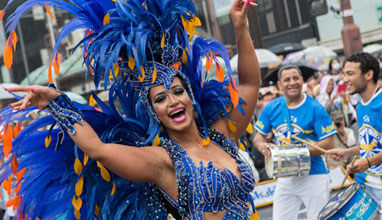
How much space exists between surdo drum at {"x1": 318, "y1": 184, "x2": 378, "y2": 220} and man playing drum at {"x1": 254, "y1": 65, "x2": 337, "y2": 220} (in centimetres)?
124

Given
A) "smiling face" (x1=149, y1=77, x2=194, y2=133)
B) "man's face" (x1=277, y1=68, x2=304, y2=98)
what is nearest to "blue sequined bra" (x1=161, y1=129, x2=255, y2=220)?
"smiling face" (x1=149, y1=77, x2=194, y2=133)

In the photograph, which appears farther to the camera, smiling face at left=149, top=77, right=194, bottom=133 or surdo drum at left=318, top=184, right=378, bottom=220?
surdo drum at left=318, top=184, right=378, bottom=220

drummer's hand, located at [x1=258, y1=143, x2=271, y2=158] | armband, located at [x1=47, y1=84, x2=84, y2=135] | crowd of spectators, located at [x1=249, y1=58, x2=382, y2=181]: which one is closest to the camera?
armband, located at [x1=47, y1=84, x2=84, y2=135]

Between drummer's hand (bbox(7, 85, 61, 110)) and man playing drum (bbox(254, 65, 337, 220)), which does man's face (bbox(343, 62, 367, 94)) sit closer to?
man playing drum (bbox(254, 65, 337, 220))

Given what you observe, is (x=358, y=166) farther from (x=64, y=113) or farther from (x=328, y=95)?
(x=328, y=95)

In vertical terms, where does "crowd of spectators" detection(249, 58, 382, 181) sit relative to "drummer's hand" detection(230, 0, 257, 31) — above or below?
below

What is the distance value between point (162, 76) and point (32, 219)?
1139mm

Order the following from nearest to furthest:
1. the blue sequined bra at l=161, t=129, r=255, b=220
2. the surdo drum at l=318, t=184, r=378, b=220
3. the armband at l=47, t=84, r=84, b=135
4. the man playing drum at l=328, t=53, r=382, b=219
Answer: the armband at l=47, t=84, r=84, b=135 → the blue sequined bra at l=161, t=129, r=255, b=220 → the surdo drum at l=318, t=184, r=378, b=220 → the man playing drum at l=328, t=53, r=382, b=219

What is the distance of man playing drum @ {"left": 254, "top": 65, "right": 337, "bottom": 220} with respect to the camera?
542 cm

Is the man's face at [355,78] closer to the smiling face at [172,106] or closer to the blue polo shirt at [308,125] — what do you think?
the blue polo shirt at [308,125]

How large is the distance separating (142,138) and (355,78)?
2490 mm

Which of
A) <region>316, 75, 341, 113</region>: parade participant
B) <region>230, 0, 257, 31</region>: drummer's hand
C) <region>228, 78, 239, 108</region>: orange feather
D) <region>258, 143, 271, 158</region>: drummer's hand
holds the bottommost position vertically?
<region>316, 75, 341, 113</region>: parade participant

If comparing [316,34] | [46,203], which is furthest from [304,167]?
[316,34]

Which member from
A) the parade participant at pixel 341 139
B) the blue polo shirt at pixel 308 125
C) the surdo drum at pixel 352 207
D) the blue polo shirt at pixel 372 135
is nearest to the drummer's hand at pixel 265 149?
the blue polo shirt at pixel 308 125
